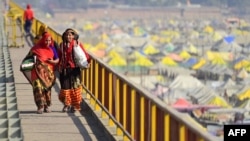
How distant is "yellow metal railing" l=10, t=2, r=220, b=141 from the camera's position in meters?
6.57

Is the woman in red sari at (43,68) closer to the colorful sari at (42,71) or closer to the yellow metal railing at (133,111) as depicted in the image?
the colorful sari at (42,71)

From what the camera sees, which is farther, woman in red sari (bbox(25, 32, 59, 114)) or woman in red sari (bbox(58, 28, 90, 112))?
woman in red sari (bbox(25, 32, 59, 114))

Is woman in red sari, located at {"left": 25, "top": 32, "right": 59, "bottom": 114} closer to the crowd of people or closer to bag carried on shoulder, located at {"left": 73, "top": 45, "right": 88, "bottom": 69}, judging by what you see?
the crowd of people

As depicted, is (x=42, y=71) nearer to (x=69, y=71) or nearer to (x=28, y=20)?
(x=69, y=71)

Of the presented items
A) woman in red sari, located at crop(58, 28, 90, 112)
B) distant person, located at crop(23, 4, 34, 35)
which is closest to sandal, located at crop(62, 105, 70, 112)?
woman in red sari, located at crop(58, 28, 90, 112)

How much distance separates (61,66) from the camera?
11.6 m

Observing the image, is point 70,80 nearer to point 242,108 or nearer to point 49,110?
point 49,110

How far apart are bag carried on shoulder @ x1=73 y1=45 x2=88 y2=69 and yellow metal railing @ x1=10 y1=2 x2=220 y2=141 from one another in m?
0.26

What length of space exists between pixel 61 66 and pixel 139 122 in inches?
127

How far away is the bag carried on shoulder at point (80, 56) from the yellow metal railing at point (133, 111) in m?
0.26

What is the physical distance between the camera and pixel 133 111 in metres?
8.95

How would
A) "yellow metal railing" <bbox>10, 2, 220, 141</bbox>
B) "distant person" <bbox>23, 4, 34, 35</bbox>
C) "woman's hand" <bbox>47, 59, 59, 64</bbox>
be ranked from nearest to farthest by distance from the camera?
"yellow metal railing" <bbox>10, 2, 220, 141</bbox>, "woman's hand" <bbox>47, 59, 59, 64</bbox>, "distant person" <bbox>23, 4, 34, 35</bbox>

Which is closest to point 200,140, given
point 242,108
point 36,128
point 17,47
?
point 36,128

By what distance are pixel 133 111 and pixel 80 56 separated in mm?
2558
